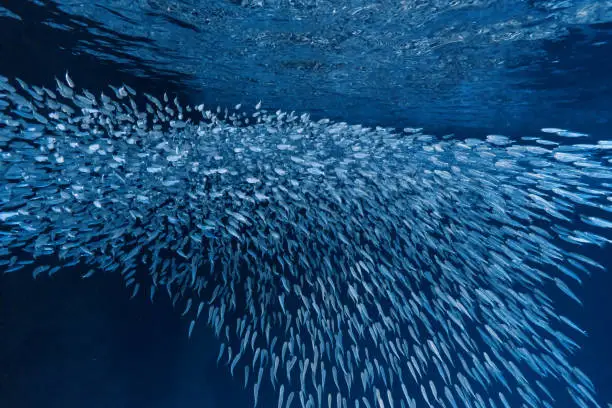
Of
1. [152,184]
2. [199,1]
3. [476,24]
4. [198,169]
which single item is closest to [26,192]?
[152,184]

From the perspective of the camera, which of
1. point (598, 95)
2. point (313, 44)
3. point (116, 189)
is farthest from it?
point (598, 95)

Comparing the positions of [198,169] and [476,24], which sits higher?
[476,24]

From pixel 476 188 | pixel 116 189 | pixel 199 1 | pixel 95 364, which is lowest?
pixel 95 364

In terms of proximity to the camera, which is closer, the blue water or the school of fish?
the school of fish

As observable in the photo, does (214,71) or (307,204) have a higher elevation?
(214,71)

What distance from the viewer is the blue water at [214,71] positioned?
8.75 meters

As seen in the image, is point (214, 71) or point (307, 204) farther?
point (214, 71)

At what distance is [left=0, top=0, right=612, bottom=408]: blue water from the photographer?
875 centimetres

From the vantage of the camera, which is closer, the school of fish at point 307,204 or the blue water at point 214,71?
the school of fish at point 307,204

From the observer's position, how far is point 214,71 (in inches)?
483

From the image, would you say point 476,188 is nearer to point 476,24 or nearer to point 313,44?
point 476,24

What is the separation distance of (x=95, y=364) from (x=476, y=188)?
11483 millimetres

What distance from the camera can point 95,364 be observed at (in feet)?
35.5

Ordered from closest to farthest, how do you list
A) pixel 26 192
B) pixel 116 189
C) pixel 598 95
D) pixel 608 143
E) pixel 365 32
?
pixel 608 143 < pixel 26 192 < pixel 116 189 < pixel 365 32 < pixel 598 95
